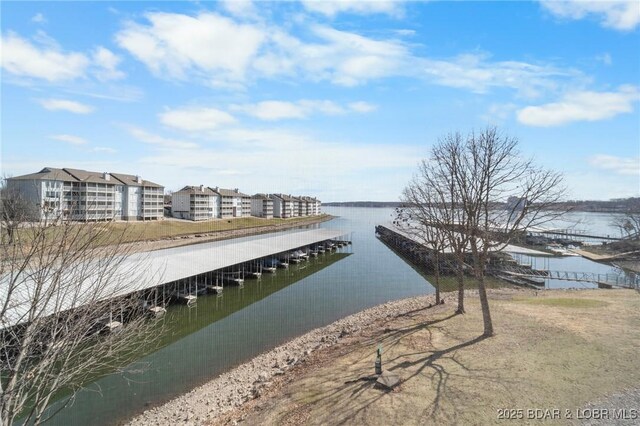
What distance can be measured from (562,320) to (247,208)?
8449cm

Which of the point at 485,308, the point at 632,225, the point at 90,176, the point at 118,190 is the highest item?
the point at 90,176

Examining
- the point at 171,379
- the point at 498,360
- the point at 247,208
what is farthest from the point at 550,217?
the point at 247,208

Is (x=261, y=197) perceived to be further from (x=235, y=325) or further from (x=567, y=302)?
(x=567, y=302)

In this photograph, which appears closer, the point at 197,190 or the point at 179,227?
the point at 179,227

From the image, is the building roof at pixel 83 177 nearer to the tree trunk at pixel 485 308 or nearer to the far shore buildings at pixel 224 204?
the far shore buildings at pixel 224 204

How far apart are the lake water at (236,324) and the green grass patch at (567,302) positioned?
10094 millimetres

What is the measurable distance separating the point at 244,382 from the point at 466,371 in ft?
26.2

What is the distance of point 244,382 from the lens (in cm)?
1305

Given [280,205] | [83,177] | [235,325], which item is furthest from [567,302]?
[280,205]

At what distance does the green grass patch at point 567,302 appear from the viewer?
17453mm

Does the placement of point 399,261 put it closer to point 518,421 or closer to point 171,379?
point 171,379

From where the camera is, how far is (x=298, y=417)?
28.9ft

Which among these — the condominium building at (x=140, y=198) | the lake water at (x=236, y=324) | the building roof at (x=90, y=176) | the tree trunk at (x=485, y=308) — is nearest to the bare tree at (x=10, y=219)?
the lake water at (x=236, y=324)

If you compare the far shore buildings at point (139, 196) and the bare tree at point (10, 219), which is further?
the far shore buildings at point (139, 196)
